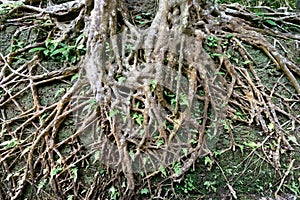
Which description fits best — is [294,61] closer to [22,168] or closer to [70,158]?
[70,158]

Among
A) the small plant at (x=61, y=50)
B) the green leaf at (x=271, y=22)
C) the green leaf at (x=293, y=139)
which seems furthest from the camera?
the green leaf at (x=271, y=22)

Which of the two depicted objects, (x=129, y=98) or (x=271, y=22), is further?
(x=271, y=22)

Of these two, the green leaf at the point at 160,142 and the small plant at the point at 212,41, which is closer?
the green leaf at the point at 160,142

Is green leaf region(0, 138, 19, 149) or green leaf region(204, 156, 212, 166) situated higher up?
green leaf region(0, 138, 19, 149)

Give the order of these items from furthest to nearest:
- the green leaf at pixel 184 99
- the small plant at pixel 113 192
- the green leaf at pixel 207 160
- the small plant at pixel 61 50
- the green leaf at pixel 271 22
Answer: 1. the green leaf at pixel 271 22
2. the small plant at pixel 61 50
3. the green leaf at pixel 184 99
4. the green leaf at pixel 207 160
5. the small plant at pixel 113 192

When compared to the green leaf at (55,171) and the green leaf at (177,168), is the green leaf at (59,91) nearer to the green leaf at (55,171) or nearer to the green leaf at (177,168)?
the green leaf at (55,171)

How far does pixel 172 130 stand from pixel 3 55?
2439mm

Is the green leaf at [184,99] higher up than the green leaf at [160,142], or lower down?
higher up

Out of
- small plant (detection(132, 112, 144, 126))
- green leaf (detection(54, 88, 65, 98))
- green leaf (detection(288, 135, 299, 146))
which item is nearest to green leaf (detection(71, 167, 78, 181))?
small plant (detection(132, 112, 144, 126))

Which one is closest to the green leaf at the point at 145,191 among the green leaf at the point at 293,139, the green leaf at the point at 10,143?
the green leaf at the point at 10,143

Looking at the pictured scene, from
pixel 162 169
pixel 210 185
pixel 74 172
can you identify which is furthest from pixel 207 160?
pixel 74 172

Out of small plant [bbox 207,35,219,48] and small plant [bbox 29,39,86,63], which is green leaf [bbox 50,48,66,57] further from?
small plant [bbox 207,35,219,48]

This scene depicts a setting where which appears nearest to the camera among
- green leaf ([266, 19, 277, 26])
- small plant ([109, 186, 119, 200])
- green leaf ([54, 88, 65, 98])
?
small plant ([109, 186, 119, 200])

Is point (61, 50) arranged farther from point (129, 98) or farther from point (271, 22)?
point (271, 22)
